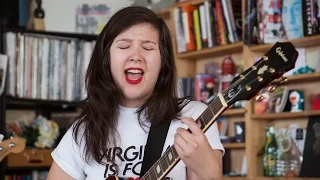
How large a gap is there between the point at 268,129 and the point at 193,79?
60cm

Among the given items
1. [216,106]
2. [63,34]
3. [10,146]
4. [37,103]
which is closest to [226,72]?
[63,34]

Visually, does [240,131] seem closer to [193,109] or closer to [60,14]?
[60,14]

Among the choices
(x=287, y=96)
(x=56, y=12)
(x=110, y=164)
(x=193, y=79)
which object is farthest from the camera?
(x=56, y=12)

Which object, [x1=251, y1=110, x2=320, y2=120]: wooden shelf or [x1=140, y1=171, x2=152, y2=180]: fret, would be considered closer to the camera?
[x1=140, y1=171, x2=152, y2=180]: fret

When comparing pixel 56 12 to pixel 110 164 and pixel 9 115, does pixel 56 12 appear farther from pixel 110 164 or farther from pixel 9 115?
pixel 110 164

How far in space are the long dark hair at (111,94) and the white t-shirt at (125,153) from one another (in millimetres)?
22

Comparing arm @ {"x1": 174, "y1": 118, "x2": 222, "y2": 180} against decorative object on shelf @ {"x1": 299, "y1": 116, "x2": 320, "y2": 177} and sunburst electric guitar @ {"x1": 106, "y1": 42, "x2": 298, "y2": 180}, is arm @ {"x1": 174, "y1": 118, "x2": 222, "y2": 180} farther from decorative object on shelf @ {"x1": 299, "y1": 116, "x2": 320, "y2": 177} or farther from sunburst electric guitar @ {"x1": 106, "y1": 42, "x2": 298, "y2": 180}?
decorative object on shelf @ {"x1": 299, "y1": 116, "x2": 320, "y2": 177}

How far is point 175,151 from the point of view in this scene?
1.45 m

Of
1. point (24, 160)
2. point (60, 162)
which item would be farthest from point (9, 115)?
point (60, 162)

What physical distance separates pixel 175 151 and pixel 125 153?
0.57 feet

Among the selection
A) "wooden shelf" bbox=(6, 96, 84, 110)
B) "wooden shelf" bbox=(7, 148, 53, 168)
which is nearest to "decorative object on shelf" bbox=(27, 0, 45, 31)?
"wooden shelf" bbox=(6, 96, 84, 110)

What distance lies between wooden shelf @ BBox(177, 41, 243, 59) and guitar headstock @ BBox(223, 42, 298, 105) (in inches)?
74.9

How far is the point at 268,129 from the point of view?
3.21m

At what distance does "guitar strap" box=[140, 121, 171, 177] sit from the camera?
154 cm
